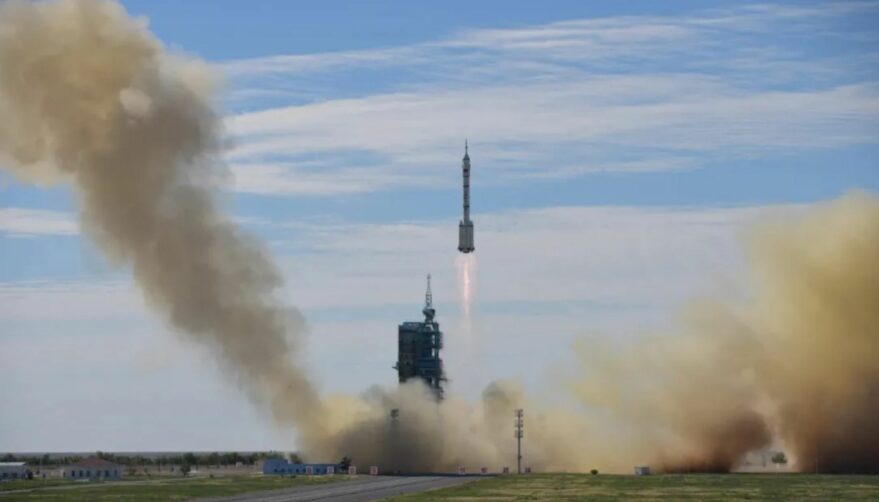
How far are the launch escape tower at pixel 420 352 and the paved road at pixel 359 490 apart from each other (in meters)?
27.1

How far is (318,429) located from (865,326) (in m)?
48.4

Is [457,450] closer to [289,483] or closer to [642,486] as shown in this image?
[289,483]

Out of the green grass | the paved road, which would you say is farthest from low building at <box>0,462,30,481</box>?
the paved road

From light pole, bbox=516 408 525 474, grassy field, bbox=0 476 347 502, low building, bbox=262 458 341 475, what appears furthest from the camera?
light pole, bbox=516 408 525 474

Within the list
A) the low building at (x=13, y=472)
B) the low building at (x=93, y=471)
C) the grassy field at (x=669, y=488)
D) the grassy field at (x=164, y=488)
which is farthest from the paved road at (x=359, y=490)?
the low building at (x=13, y=472)

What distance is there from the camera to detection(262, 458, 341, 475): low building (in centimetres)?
15475

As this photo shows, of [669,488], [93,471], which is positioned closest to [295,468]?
[93,471]

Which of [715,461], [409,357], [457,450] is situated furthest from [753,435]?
[409,357]

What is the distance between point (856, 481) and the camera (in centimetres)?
12600

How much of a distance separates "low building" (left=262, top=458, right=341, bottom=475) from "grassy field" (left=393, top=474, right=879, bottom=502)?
17.2 meters

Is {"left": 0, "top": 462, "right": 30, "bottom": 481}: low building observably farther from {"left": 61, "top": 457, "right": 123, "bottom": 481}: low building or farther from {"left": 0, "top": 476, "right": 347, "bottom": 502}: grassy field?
{"left": 0, "top": 476, "right": 347, "bottom": 502}: grassy field

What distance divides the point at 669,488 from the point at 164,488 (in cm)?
3676

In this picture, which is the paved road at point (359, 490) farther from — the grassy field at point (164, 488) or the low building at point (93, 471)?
the low building at point (93, 471)

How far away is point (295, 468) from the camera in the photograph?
161 metres
